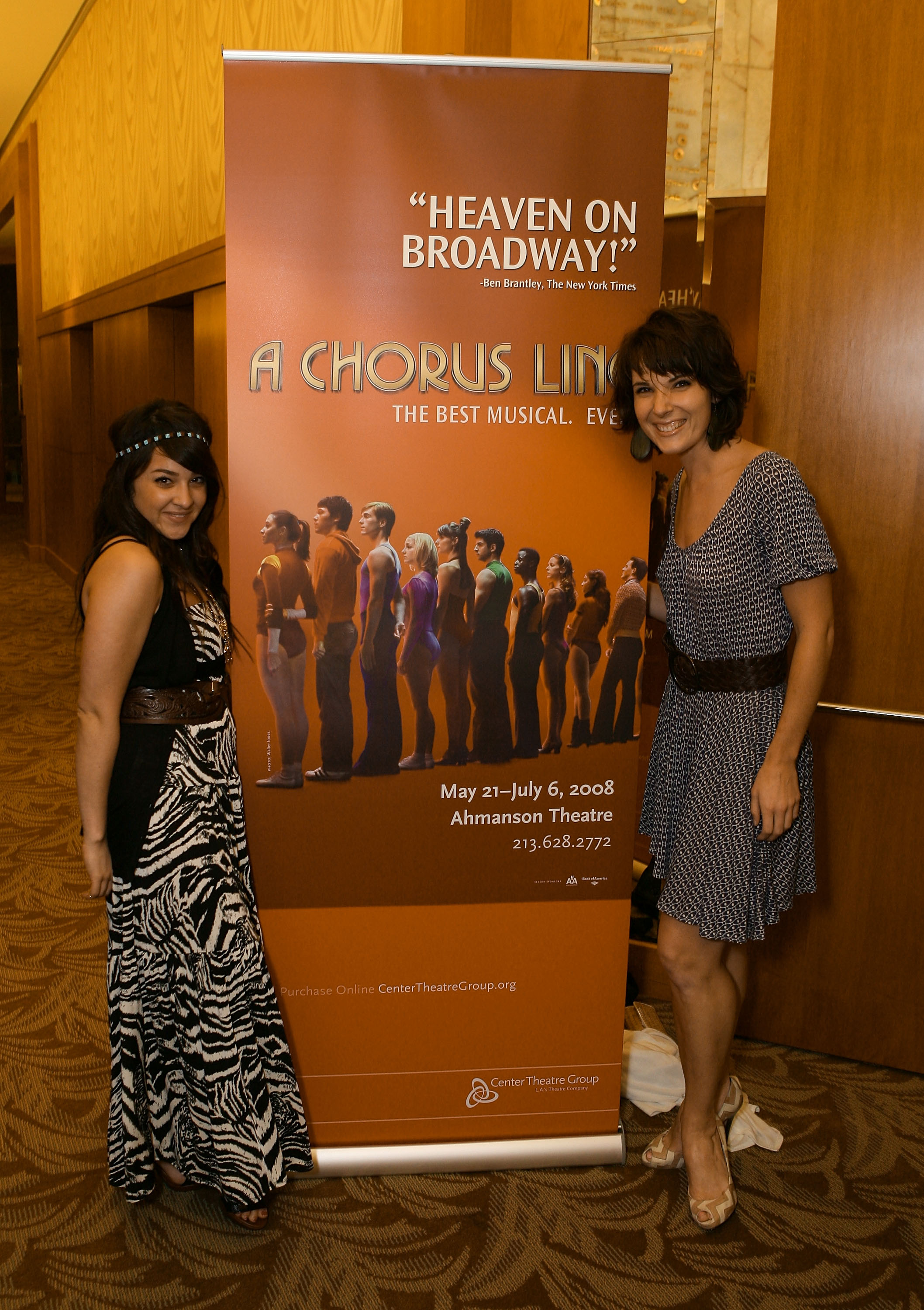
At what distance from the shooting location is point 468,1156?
2.54 m

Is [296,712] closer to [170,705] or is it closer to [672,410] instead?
[170,705]

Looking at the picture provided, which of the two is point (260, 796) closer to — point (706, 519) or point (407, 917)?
point (407, 917)

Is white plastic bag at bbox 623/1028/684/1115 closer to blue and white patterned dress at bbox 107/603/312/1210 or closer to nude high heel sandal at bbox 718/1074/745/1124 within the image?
nude high heel sandal at bbox 718/1074/745/1124

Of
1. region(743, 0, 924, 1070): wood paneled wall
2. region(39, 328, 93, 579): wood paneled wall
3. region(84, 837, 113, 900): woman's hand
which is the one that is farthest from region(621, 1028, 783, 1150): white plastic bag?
region(39, 328, 93, 579): wood paneled wall

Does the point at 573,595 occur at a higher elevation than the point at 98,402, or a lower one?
lower

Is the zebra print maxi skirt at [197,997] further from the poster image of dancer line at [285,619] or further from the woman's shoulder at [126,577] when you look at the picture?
the woman's shoulder at [126,577]

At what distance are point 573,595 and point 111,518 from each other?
3.12 ft

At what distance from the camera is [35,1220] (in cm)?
236

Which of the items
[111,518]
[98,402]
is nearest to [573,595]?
[111,518]

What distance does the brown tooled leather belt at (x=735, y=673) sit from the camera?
2270 millimetres

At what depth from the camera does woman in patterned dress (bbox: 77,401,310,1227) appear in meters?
2.21

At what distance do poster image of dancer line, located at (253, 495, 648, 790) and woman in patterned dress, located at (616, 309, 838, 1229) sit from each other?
158mm

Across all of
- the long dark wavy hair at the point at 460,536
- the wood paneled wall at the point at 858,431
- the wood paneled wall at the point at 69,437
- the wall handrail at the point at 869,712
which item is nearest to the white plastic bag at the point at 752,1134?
the wood paneled wall at the point at 858,431

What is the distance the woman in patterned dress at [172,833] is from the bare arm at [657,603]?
92cm
